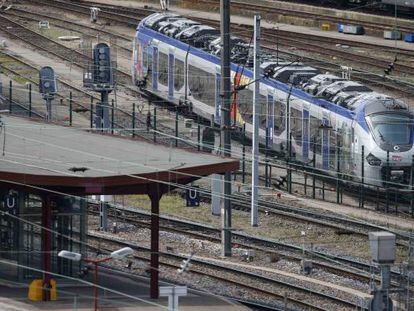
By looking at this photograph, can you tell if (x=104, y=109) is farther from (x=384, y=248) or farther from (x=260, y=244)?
(x=384, y=248)

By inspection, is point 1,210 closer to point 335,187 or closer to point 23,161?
point 23,161

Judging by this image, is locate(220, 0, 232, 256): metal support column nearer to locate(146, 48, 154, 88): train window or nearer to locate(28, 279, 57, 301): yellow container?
locate(28, 279, 57, 301): yellow container

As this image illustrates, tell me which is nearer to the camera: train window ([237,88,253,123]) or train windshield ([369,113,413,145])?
train windshield ([369,113,413,145])

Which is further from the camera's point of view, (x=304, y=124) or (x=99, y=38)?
(x=99, y=38)

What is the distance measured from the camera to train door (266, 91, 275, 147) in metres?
44.5

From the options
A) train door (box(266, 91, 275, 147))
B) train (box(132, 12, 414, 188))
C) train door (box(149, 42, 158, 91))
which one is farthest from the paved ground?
train door (box(149, 42, 158, 91))

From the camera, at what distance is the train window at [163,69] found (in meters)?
51.3

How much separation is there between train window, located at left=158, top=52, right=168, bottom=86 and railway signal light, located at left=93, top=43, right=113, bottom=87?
30.2ft

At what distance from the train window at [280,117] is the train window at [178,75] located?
621cm

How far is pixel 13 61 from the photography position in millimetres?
57875

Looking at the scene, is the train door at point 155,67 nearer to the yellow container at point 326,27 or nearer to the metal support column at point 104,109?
the metal support column at point 104,109

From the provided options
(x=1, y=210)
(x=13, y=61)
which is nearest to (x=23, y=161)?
(x=1, y=210)

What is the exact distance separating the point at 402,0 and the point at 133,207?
27.4 m

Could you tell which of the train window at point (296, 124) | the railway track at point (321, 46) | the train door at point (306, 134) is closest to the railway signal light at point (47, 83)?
the train window at point (296, 124)
